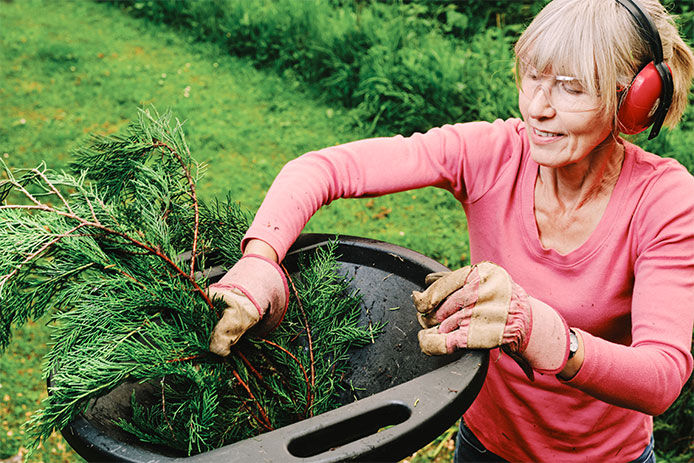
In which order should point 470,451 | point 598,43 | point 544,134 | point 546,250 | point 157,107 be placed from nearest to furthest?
point 598,43
point 544,134
point 546,250
point 470,451
point 157,107

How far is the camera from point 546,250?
1.62 meters

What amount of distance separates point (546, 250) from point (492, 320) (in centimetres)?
48

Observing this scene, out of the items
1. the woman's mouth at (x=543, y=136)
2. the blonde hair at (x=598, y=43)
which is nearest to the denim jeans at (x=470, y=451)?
the woman's mouth at (x=543, y=136)

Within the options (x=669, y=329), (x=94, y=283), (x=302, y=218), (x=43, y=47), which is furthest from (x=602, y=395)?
(x=43, y=47)

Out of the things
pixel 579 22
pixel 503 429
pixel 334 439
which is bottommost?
pixel 503 429

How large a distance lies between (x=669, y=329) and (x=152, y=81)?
5193 millimetres

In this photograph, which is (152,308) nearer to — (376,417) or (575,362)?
(376,417)

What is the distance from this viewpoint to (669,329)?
134cm

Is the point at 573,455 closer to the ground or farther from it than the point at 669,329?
closer to the ground

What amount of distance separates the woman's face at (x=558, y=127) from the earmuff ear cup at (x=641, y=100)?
1.5 inches

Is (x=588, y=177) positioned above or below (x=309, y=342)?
above

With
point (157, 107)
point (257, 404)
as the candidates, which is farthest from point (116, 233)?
point (157, 107)

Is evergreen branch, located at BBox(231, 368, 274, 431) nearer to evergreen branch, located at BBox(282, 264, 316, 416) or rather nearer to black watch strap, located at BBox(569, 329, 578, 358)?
evergreen branch, located at BBox(282, 264, 316, 416)

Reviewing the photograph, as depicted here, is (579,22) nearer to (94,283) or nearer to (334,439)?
(334,439)
